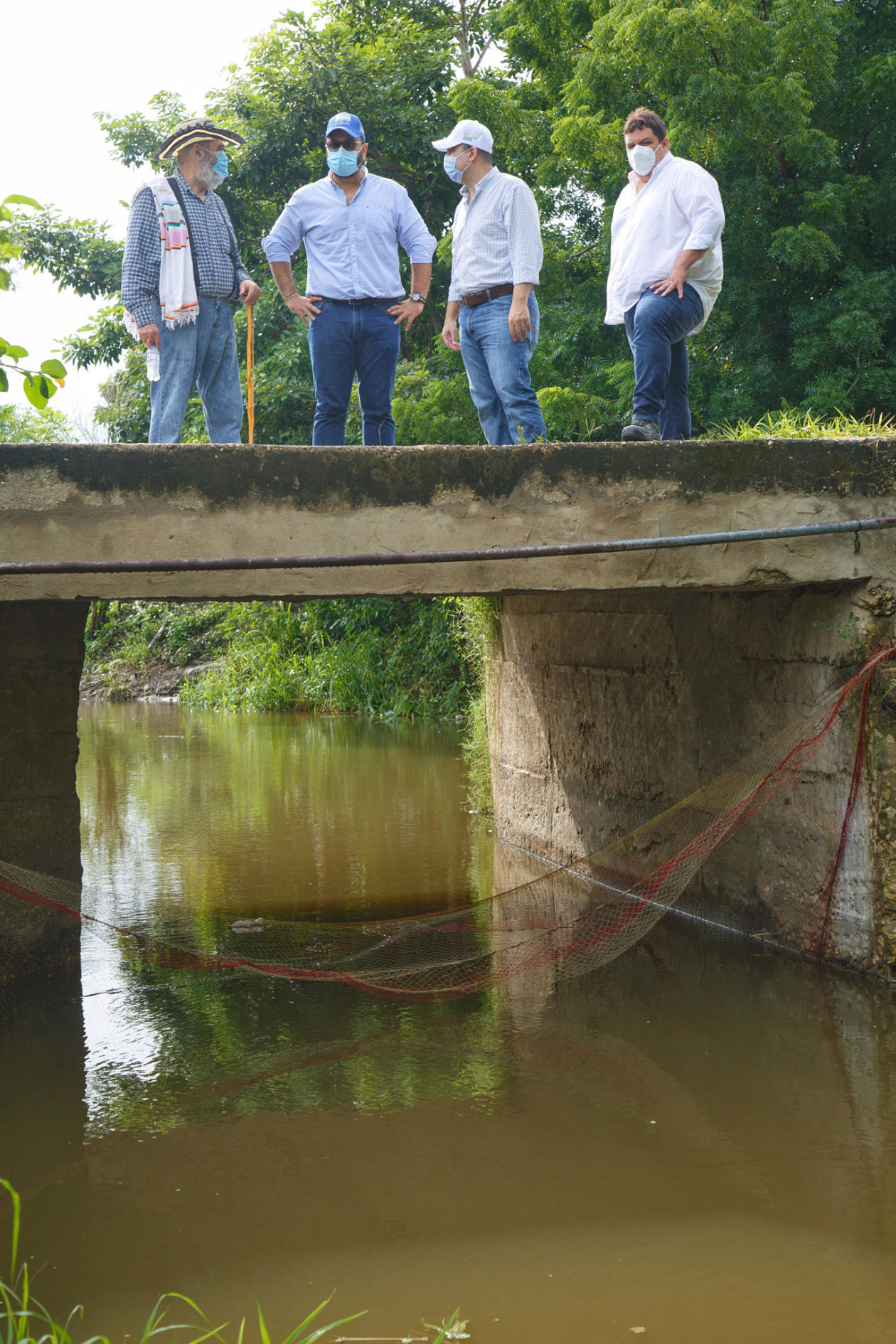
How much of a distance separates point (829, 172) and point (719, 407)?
324 cm

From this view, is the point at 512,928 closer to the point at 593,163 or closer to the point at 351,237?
the point at 351,237

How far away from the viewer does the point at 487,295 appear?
6102mm

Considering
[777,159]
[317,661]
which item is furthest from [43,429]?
[777,159]

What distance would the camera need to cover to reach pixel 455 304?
21.0ft

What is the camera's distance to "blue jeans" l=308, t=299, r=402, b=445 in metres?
5.94

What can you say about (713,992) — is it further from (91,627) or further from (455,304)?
(91,627)

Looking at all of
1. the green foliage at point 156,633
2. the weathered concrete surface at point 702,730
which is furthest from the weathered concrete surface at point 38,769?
the green foliage at point 156,633

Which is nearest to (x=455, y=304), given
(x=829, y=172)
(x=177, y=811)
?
(x=177, y=811)

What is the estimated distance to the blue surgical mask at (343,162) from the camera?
19.5ft

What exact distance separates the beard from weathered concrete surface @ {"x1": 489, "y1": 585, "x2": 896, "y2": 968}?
2938mm

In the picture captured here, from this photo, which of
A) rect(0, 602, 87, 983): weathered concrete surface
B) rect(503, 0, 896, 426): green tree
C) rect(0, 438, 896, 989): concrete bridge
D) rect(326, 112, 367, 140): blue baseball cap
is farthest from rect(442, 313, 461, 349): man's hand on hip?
rect(503, 0, 896, 426): green tree

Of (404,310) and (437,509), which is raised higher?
(404,310)

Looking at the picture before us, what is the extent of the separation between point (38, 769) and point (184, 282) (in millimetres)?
2423

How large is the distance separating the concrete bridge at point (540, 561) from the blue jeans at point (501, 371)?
0.93m
